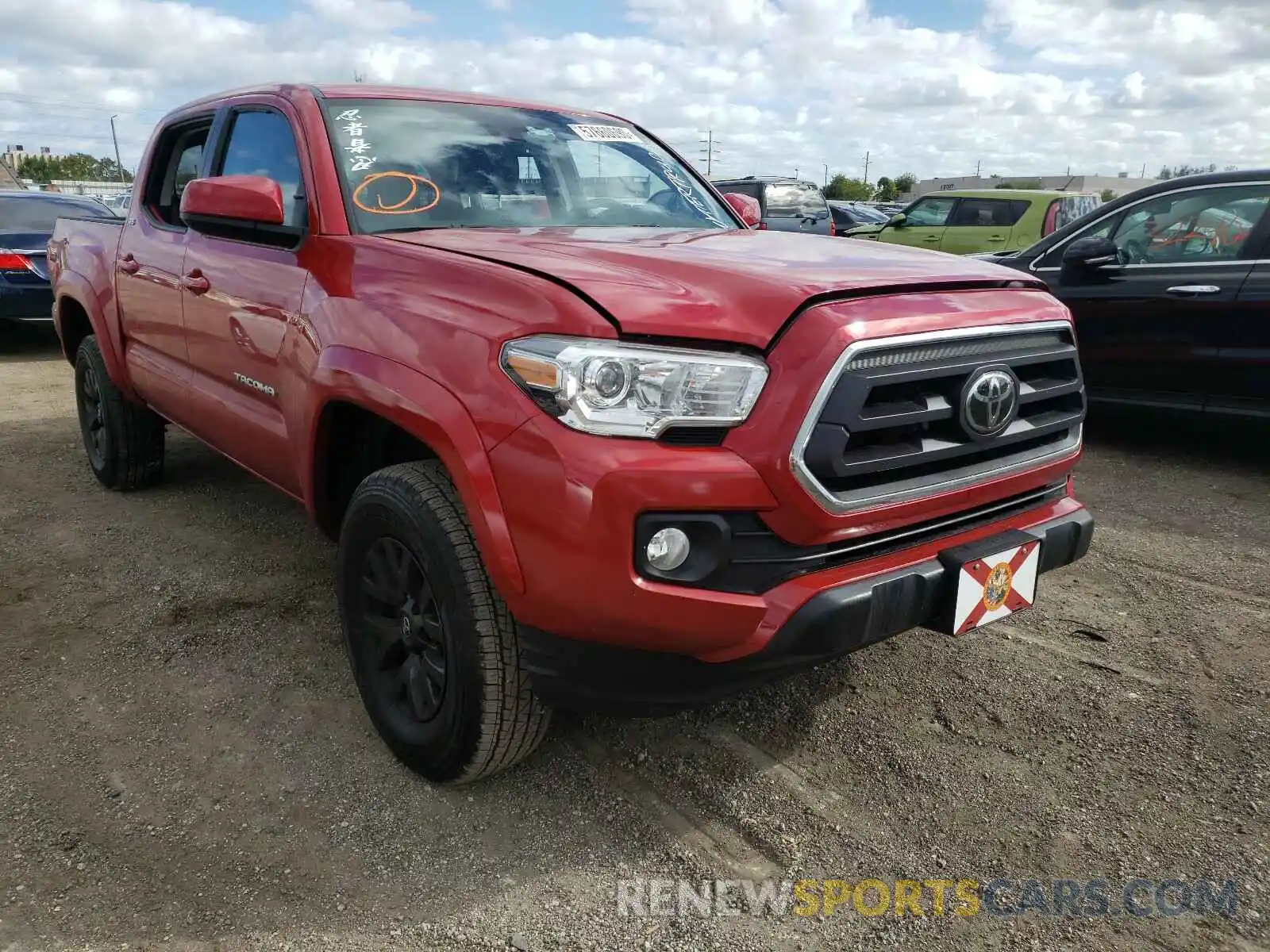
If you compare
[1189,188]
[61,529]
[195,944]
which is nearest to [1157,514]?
[1189,188]

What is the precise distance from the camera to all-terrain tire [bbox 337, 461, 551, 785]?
218 centimetres

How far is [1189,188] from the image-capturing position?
5.32 metres

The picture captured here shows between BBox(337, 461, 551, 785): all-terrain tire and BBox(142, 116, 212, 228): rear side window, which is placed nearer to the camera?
BBox(337, 461, 551, 785): all-terrain tire

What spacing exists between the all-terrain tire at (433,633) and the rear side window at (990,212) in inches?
469

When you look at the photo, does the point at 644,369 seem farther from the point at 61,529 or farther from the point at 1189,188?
the point at 1189,188

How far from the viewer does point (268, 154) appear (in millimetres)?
3330

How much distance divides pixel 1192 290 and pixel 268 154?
461 cm

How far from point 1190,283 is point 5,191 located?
35.1 ft

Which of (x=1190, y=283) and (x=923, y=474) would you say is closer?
(x=923, y=474)

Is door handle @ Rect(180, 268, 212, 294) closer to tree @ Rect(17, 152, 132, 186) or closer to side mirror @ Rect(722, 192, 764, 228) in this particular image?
side mirror @ Rect(722, 192, 764, 228)

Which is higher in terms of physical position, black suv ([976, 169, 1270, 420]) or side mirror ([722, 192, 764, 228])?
side mirror ([722, 192, 764, 228])

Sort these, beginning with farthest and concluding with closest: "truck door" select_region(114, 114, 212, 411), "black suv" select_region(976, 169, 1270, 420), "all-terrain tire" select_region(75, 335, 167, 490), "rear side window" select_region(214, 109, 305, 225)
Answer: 1. "black suv" select_region(976, 169, 1270, 420)
2. "all-terrain tire" select_region(75, 335, 167, 490)
3. "truck door" select_region(114, 114, 212, 411)
4. "rear side window" select_region(214, 109, 305, 225)

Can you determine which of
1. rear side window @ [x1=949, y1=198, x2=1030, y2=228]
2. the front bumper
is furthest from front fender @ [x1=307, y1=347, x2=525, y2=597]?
rear side window @ [x1=949, y1=198, x2=1030, y2=228]

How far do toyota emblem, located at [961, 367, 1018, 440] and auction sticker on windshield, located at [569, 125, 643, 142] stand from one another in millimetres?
1934
